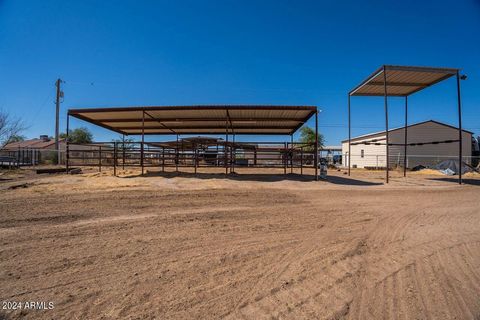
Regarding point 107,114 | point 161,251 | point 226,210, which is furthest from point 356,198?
point 107,114

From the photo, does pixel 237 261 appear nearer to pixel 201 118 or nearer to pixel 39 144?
pixel 201 118

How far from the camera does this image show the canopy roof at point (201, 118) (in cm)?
1240

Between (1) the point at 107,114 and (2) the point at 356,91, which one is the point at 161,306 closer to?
(1) the point at 107,114

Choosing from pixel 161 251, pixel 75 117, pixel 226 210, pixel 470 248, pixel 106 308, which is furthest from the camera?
pixel 75 117

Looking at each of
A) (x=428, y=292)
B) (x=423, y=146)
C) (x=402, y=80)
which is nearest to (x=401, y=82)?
(x=402, y=80)

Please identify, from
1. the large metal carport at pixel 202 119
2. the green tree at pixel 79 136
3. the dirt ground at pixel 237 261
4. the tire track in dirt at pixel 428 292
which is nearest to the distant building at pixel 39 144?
the green tree at pixel 79 136

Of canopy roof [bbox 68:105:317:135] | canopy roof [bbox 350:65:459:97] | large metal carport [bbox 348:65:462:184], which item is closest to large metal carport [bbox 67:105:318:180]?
canopy roof [bbox 68:105:317:135]

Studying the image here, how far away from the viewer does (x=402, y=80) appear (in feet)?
44.1

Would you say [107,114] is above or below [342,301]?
above

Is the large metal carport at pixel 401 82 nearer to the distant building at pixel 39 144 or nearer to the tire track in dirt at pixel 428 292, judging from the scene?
the tire track in dirt at pixel 428 292

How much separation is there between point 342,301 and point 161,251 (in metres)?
2.37

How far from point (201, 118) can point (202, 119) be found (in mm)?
229

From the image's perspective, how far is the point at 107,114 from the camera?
13.6 metres

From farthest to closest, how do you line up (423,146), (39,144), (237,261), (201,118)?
(39,144) → (423,146) → (201,118) → (237,261)
